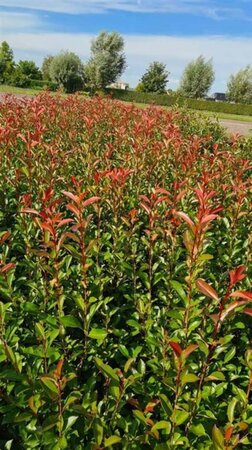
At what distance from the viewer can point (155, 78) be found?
6531 centimetres

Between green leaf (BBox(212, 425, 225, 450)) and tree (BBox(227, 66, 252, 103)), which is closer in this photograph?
green leaf (BBox(212, 425, 225, 450))

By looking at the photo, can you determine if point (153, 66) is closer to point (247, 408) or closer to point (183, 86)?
point (183, 86)

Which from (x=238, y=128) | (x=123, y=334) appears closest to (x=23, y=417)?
(x=123, y=334)

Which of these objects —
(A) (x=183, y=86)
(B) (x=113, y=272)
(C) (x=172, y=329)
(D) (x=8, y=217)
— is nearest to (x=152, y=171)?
(D) (x=8, y=217)

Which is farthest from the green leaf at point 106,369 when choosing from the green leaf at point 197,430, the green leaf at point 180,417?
the green leaf at point 197,430

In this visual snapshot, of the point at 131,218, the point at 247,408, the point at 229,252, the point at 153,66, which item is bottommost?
the point at 247,408

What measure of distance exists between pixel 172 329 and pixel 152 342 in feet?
0.80

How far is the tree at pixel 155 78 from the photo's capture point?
6519cm

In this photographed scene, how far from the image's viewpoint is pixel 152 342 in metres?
2.02

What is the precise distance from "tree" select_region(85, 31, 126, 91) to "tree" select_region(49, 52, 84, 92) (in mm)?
2554

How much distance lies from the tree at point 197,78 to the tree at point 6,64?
24.5 metres

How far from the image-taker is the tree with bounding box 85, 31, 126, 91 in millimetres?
59094

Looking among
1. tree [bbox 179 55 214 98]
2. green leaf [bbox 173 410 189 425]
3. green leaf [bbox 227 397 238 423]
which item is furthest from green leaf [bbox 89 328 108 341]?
tree [bbox 179 55 214 98]

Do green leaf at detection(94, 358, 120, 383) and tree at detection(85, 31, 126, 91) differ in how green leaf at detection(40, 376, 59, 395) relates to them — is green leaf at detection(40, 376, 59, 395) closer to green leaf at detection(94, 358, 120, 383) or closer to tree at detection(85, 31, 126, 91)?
green leaf at detection(94, 358, 120, 383)
